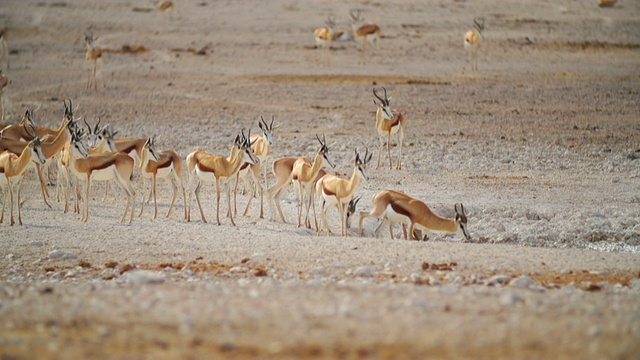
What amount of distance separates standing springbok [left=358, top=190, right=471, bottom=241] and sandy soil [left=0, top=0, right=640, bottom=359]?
0.68 meters

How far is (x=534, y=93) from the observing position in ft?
82.0

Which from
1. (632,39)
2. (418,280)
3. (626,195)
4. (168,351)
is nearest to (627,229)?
(626,195)

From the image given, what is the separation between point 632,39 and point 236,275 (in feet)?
89.6

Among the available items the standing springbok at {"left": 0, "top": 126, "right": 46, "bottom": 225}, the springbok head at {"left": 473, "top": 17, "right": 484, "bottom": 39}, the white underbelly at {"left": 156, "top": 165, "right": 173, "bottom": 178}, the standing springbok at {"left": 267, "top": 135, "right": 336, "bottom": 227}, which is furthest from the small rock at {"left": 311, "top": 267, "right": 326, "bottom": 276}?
the springbok head at {"left": 473, "top": 17, "right": 484, "bottom": 39}

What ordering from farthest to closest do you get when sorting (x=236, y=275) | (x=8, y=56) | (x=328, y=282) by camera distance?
1. (x=8, y=56)
2. (x=236, y=275)
3. (x=328, y=282)

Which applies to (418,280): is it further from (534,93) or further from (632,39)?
(632,39)

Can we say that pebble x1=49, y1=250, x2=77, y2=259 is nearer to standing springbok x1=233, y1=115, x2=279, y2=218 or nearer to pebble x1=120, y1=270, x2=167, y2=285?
pebble x1=120, y1=270, x2=167, y2=285

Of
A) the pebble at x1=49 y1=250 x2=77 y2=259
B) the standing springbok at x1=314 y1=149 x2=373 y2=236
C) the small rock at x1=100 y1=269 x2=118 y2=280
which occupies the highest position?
the standing springbok at x1=314 y1=149 x2=373 y2=236

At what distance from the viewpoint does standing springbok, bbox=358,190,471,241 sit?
1291 centimetres

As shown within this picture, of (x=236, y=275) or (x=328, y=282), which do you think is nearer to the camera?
(x=328, y=282)

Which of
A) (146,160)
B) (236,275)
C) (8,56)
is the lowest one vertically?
(236,275)

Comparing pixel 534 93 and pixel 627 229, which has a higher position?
pixel 534 93

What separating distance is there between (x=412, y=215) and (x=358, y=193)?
3268 mm

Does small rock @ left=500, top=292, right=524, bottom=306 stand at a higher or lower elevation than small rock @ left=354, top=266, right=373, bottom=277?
higher
